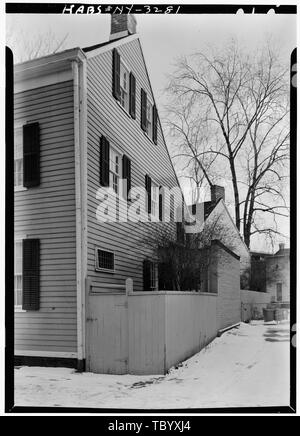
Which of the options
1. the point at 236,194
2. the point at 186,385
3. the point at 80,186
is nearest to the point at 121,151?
the point at 80,186

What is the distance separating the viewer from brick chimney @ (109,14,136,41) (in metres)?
5.58

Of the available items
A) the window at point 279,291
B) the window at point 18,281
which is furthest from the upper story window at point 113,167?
the window at point 279,291

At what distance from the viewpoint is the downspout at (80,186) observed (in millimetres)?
6574

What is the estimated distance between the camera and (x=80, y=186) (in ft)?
21.8

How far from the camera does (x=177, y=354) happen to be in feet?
23.2

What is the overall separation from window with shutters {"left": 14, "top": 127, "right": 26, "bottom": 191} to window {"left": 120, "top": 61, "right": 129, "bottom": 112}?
223 centimetres

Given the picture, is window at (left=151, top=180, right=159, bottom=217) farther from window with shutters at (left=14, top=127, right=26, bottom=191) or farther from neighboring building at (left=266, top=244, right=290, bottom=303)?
window with shutters at (left=14, top=127, right=26, bottom=191)

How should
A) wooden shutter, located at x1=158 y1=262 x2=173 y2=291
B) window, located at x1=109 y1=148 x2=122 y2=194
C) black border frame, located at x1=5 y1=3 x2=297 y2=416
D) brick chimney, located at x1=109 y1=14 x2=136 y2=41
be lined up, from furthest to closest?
wooden shutter, located at x1=158 y1=262 x2=173 y2=291, window, located at x1=109 y1=148 x2=122 y2=194, brick chimney, located at x1=109 y1=14 x2=136 y2=41, black border frame, located at x1=5 y1=3 x2=297 y2=416

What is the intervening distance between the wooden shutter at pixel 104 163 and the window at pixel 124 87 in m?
1.05

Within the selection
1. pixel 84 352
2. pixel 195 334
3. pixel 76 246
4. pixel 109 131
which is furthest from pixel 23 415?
pixel 109 131

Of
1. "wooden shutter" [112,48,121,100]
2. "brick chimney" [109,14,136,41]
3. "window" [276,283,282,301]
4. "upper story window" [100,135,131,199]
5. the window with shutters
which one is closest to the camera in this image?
"brick chimney" [109,14,136,41]

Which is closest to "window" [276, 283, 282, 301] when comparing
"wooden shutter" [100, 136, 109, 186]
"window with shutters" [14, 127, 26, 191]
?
"wooden shutter" [100, 136, 109, 186]

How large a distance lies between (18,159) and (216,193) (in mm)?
3142

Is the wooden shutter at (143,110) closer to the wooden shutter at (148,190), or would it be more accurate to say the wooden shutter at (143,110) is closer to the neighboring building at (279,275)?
the wooden shutter at (148,190)
